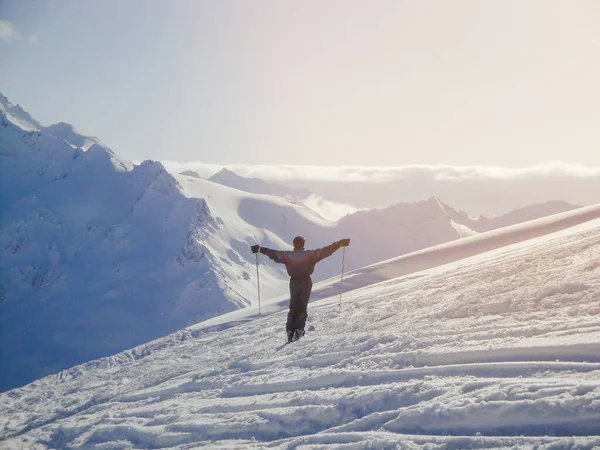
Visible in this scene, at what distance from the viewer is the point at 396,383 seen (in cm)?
562

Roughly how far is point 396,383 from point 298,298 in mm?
4245

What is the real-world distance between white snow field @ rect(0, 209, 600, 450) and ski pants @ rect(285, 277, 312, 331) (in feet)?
1.62

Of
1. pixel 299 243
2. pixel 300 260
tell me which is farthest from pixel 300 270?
pixel 299 243

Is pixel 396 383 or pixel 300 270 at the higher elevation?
pixel 300 270

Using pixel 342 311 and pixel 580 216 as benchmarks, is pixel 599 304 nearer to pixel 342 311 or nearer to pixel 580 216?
pixel 342 311

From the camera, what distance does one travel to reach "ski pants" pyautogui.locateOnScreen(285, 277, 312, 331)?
966cm

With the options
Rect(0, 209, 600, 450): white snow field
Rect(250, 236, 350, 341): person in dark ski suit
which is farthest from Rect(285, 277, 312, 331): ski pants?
Rect(0, 209, 600, 450): white snow field

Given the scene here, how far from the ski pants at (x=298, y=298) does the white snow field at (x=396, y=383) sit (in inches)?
19.5

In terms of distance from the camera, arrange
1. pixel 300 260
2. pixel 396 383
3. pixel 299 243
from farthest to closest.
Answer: pixel 299 243 → pixel 300 260 → pixel 396 383

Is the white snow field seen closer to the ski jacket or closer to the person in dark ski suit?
the person in dark ski suit

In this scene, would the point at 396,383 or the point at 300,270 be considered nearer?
the point at 396,383

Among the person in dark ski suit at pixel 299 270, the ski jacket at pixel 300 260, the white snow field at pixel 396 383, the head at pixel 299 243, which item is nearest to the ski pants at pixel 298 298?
the person in dark ski suit at pixel 299 270

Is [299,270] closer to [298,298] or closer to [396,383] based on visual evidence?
[298,298]

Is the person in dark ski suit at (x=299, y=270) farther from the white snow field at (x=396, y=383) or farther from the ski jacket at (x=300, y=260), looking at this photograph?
the white snow field at (x=396, y=383)
